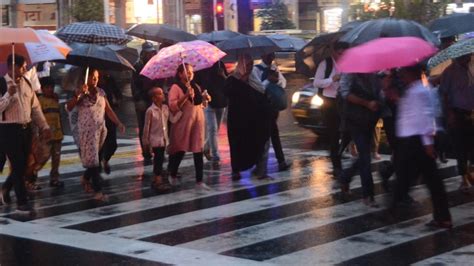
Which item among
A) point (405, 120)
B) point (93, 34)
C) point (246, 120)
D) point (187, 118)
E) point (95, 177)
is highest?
point (93, 34)

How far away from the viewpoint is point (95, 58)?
1059 centimetres

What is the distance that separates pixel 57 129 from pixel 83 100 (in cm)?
112

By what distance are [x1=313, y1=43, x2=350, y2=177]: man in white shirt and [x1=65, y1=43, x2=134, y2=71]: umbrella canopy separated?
2.52 metres

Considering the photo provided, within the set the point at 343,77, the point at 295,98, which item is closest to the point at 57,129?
the point at 343,77

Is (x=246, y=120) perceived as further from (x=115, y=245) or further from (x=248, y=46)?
(x=115, y=245)

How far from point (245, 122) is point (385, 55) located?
3.44 meters

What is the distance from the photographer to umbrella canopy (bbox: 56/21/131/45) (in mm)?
12984

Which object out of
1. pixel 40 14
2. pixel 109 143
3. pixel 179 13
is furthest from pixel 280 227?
pixel 179 13

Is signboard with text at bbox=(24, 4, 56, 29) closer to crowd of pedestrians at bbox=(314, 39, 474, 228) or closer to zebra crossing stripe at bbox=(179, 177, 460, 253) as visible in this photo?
crowd of pedestrians at bbox=(314, 39, 474, 228)

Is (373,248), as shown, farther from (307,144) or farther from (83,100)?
(307,144)

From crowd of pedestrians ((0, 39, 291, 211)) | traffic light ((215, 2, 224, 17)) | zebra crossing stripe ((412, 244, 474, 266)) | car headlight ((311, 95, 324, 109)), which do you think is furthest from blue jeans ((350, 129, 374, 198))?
traffic light ((215, 2, 224, 17))

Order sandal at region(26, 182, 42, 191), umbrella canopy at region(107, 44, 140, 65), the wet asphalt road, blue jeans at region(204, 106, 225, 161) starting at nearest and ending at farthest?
the wet asphalt road, sandal at region(26, 182, 42, 191), blue jeans at region(204, 106, 225, 161), umbrella canopy at region(107, 44, 140, 65)

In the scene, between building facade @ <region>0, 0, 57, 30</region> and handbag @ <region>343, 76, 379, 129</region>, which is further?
building facade @ <region>0, 0, 57, 30</region>

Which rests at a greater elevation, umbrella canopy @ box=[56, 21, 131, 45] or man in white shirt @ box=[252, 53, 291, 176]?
umbrella canopy @ box=[56, 21, 131, 45]
